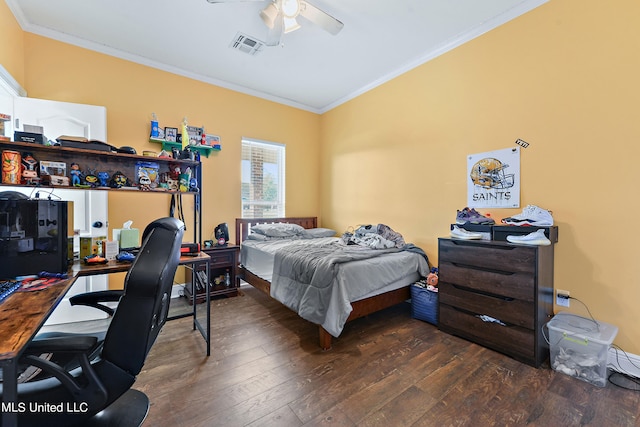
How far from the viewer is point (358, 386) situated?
1.73m

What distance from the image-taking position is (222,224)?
361cm

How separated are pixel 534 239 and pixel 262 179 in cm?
349

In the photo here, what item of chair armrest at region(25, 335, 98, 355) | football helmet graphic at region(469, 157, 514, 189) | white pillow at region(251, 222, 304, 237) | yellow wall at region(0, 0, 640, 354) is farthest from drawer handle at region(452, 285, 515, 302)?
chair armrest at region(25, 335, 98, 355)

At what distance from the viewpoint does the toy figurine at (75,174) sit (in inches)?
78.4

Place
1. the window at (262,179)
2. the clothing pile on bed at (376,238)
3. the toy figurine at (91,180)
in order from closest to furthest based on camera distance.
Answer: the toy figurine at (91,180) → the clothing pile on bed at (376,238) → the window at (262,179)

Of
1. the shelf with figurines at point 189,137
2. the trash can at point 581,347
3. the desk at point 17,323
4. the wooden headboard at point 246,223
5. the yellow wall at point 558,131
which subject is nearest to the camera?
the desk at point 17,323

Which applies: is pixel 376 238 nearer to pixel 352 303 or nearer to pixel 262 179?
pixel 352 303

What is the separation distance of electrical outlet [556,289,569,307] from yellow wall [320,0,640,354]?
1.9 inches

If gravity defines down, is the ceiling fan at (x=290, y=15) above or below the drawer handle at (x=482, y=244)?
above

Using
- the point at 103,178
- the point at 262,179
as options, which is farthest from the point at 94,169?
the point at 262,179

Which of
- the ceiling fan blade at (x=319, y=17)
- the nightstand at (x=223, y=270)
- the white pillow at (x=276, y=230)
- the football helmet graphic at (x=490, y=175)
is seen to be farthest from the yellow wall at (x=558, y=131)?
the nightstand at (x=223, y=270)

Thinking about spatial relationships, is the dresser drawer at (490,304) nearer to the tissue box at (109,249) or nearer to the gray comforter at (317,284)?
the gray comforter at (317,284)

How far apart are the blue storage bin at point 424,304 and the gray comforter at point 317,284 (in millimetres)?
213

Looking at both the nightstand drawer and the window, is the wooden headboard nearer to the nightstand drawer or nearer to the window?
the window
